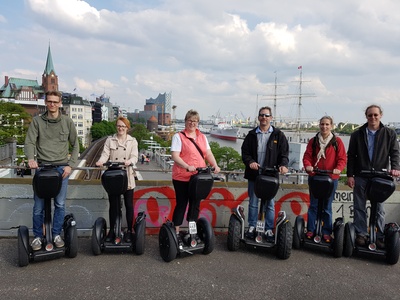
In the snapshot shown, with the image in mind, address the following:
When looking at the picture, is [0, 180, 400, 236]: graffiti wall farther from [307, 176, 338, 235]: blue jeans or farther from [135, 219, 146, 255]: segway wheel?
[135, 219, 146, 255]: segway wheel

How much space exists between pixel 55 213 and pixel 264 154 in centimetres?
280

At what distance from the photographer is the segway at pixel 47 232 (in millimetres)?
3443

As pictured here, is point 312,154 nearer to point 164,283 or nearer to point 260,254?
point 260,254

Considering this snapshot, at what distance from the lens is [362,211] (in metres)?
4.11

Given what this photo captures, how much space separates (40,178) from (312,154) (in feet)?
11.6

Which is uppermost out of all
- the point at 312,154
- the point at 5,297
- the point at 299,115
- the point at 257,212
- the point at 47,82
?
the point at 47,82

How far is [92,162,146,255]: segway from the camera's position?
3.74 m

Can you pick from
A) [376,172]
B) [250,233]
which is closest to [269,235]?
[250,233]

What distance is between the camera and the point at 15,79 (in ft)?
395

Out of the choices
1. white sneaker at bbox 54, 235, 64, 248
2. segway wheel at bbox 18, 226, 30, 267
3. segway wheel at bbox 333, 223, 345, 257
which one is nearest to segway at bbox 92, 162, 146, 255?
white sneaker at bbox 54, 235, 64, 248

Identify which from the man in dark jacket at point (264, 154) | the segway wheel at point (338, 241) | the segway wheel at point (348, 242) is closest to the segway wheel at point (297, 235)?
the man in dark jacket at point (264, 154)

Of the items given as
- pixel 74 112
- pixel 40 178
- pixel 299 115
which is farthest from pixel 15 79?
pixel 40 178

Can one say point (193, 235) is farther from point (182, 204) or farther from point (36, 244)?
point (36, 244)

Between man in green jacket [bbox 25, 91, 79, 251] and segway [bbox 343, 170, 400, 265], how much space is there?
3.61 metres
